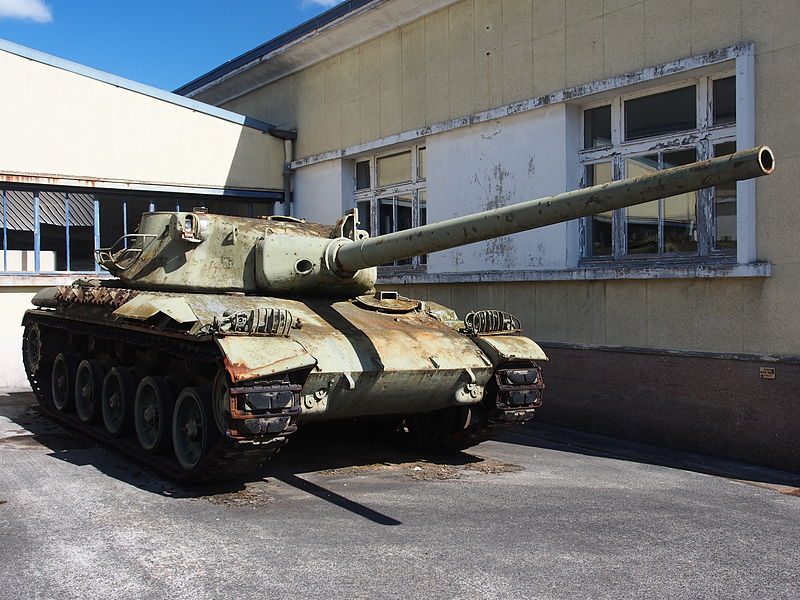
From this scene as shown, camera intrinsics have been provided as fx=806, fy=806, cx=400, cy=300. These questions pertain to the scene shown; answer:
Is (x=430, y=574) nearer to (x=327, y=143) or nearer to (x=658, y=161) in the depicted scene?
(x=658, y=161)

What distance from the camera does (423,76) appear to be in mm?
13031

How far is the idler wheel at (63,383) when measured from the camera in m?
10.4

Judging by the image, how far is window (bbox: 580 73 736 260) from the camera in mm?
9352

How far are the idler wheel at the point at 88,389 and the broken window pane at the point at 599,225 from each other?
644cm

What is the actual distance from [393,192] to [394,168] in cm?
46

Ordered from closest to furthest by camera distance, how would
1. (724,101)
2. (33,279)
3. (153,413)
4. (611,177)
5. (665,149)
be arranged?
(153,413)
(724,101)
(665,149)
(611,177)
(33,279)

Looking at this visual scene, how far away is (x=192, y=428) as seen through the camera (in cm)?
737

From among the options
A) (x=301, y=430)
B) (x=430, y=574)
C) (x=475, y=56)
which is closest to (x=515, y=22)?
(x=475, y=56)

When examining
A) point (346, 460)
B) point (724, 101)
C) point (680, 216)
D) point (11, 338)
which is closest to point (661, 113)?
point (724, 101)

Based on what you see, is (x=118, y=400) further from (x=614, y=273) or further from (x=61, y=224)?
(x=61, y=224)

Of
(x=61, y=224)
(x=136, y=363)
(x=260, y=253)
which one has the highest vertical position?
(x=61, y=224)

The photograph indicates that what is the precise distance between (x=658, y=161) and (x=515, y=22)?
9.87 ft

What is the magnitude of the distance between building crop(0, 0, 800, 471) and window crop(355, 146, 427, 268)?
0.12 feet

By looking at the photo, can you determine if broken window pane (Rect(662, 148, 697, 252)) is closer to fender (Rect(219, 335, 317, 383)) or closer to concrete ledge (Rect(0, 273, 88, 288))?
fender (Rect(219, 335, 317, 383))
